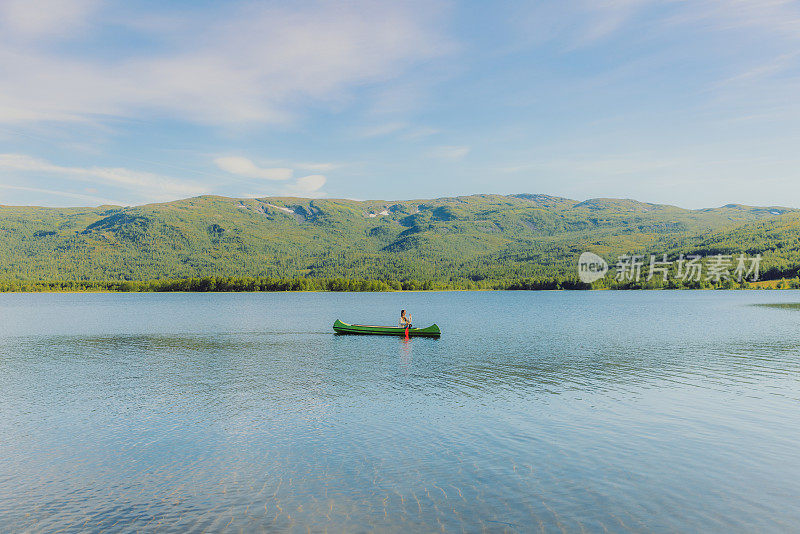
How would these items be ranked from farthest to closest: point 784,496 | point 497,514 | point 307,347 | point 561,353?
point 307,347 < point 561,353 < point 784,496 < point 497,514

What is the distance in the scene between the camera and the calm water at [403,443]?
16828 mm

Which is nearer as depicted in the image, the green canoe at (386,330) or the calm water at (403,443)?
the calm water at (403,443)

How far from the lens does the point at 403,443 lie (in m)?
24.1

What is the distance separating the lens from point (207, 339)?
70500 mm

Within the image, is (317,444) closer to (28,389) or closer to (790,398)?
(28,389)

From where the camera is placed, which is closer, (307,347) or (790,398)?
(790,398)

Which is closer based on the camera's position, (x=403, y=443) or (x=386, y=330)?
(x=403, y=443)

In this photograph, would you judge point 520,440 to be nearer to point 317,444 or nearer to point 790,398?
point 317,444

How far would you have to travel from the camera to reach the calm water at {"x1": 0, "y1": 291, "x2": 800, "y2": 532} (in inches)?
663

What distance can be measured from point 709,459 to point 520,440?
307 inches

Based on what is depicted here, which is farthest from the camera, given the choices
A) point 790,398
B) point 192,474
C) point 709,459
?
point 790,398

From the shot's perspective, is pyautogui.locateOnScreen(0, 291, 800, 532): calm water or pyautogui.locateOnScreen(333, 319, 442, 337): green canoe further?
pyautogui.locateOnScreen(333, 319, 442, 337): green canoe

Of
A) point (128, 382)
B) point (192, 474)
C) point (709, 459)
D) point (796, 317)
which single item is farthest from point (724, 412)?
point (796, 317)

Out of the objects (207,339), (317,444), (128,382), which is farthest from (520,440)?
(207,339)
